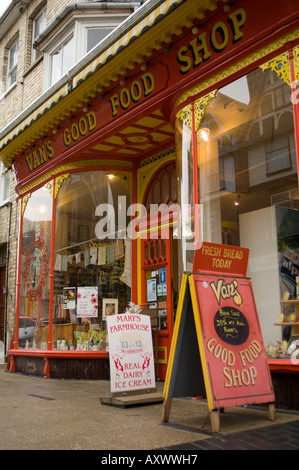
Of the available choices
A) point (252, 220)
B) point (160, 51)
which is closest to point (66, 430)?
point (252, 220)

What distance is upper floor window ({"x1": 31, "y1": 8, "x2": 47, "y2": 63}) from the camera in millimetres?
13180

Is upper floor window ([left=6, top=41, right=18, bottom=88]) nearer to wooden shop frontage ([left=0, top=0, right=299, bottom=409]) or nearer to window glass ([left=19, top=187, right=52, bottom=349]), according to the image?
wooden shop frontage ([left=0, top=0, right=299, bottom=409])

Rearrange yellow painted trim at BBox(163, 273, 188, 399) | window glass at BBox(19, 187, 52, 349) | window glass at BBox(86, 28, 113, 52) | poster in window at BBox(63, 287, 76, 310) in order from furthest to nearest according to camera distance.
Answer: window glass at BBox(86, 28, 113, 52) → window glass at BBox(19, 187, 52, 349) → poster in window at BBox(63, 287, 76, 310) → yellow painted trim at BBox(163, 273, 188, 399)

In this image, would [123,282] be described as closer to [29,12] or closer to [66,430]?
[66,430]

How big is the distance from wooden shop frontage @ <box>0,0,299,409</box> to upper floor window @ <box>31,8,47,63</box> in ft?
14.4

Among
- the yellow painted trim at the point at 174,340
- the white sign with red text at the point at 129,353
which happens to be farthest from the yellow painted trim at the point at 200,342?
the white sign with red text at the point at 129,353

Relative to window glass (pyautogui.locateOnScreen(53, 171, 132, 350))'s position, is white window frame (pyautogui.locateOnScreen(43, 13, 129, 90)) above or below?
above

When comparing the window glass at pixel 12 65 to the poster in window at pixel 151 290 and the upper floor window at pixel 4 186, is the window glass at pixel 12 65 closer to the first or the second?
the upper floor window at pixel 4 186

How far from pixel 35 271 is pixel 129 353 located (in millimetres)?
4629

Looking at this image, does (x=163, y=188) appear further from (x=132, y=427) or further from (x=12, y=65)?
(x=12, y=65)

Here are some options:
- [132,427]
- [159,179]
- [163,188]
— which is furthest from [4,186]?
[132,427]

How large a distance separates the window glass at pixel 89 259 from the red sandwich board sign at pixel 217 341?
421cm

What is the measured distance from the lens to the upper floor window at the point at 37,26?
13180 mm

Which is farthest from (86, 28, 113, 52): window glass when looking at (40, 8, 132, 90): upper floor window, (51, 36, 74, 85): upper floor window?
(51, 36, 74, 85): upper floor window
